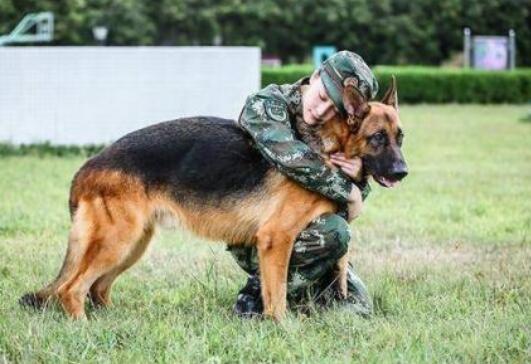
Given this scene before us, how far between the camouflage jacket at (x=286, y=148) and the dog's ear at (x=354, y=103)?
0.96ft

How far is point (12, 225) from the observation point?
8.79 metres

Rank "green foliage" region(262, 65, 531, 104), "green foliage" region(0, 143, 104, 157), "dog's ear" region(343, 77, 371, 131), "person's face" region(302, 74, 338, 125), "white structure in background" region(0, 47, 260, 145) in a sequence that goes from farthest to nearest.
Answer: "green foliage" region(262, 65, 531, 104) → "white structure in background" region(0, 47, 260, 145) → "green foliage" region(0, 143, 104, 157) → "person's face" region(302, 74, 338, 125) → "dog's ear" region(343, 77, 371, 131)

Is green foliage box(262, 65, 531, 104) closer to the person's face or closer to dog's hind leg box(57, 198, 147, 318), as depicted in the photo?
the person's face

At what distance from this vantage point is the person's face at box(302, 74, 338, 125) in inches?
216

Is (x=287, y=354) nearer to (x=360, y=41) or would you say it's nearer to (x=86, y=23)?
(x=86, y=23)

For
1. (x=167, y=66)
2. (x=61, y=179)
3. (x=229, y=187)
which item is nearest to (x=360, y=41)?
(x=167, y=66)

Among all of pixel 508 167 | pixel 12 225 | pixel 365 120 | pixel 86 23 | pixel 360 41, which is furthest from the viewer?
pixel 360 41

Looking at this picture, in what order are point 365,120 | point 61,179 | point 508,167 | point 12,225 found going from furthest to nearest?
1. point 508,167
2. point 61,179
3. point 12,225
4. point 365,120

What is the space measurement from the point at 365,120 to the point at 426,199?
5.60 meters

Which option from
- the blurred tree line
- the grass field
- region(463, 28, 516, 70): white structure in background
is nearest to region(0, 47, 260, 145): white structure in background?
the grass field

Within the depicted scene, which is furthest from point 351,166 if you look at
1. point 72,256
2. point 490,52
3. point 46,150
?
point 490,52

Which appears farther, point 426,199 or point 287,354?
point 426,199

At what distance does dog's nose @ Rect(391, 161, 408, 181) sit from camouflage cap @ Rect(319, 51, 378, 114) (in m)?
0.39

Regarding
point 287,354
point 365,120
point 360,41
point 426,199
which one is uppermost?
point 365,120
